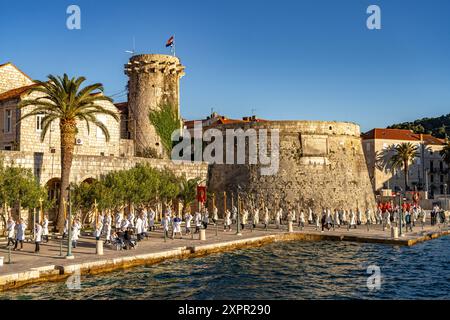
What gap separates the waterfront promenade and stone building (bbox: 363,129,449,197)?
126 feet

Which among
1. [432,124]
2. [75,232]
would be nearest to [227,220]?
[75,232]

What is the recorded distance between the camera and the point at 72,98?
2917cm

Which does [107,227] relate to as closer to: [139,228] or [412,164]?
[139,228]

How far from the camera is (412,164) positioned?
81438 mm

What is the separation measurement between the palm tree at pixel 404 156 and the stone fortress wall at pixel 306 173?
29.2 meters

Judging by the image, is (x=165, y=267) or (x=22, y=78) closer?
(x=165, y=267)

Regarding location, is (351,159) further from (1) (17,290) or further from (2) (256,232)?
(1) (17,290)

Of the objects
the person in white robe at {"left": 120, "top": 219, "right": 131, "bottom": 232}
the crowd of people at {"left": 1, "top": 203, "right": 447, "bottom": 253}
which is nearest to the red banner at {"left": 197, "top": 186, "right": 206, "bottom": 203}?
the crowd of people at {"left": 1, "top": 203, "right": 447, "bottom": 253}

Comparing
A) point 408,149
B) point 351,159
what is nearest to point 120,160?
point 351,159

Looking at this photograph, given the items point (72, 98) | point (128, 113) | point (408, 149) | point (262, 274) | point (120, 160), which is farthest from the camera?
point (408, 149)

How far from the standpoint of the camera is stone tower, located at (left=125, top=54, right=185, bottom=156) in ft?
160

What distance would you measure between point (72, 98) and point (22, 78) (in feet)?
51.8

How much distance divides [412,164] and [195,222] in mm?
57196

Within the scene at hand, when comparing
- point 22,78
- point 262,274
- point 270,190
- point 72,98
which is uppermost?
point 22,78
